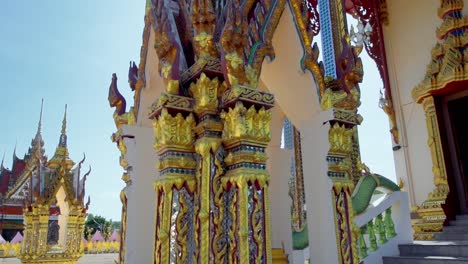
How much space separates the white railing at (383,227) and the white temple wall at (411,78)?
9.34 feet

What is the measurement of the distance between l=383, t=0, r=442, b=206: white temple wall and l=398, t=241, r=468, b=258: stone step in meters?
2.97

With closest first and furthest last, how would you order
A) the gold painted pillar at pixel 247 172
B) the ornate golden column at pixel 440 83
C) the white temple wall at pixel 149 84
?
the gold painted pillar at pixel 247 172, the white temple wall at pixel 149 84, the ornate golden column at pixel 440 83

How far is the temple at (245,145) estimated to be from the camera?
2.70 meters

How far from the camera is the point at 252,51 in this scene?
3152mm

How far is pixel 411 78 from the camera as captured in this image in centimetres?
807

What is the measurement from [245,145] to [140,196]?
1.64 metres

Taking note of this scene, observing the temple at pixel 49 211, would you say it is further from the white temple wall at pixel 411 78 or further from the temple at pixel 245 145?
the white temple wall at pixel 411 78

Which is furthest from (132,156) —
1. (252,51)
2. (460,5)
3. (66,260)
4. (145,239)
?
(66,260)

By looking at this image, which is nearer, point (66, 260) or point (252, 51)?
point (252, 51)

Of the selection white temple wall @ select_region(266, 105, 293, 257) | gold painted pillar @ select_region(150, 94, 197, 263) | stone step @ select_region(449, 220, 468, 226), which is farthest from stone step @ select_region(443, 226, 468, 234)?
gold painted pillar @ select_region(150, 94, 197, 263)

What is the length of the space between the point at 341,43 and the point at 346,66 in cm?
35

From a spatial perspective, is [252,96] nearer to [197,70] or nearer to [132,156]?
[197,70]

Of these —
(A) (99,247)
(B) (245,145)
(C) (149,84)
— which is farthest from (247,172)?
(A) (99,247)

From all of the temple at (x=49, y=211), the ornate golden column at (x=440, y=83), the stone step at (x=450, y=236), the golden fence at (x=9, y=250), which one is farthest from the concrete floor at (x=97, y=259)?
the stone step at (x=450, y=236)
